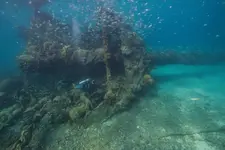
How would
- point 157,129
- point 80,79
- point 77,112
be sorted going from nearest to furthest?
point 157,129, point 77,112, point 80,79

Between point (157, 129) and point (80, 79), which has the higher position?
point (80, 79)

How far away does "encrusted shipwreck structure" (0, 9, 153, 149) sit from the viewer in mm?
7645

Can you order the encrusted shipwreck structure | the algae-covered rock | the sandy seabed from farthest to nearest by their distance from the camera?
the encrusted shipwreck structure
the algae-covered rock
the sandy seabed

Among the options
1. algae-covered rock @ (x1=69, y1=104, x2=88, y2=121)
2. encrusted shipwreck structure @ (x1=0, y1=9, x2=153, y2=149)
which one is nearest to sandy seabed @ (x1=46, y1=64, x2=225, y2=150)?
algae-covered rock @ (x1=69, y1=104, x2=88, y2=121)

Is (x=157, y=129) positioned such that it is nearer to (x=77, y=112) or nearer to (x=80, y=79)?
(x=77, y=112)

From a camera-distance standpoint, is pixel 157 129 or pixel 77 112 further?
pixel 77 112

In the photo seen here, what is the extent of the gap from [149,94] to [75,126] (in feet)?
14.0

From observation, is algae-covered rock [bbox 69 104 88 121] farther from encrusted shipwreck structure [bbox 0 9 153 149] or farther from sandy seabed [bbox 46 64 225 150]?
sandy seabed [bbox 46 64 225 150]

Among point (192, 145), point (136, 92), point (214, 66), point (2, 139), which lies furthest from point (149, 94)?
point (214, 66)

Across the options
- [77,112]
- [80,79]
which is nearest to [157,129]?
[77,112]

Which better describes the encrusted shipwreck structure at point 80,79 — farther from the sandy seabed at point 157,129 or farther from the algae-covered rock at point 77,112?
the sandy seabed at point 157,129

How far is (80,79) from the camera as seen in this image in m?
11.8

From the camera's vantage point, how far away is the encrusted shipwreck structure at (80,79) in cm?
764

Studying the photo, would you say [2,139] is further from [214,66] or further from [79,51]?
[214,66]
